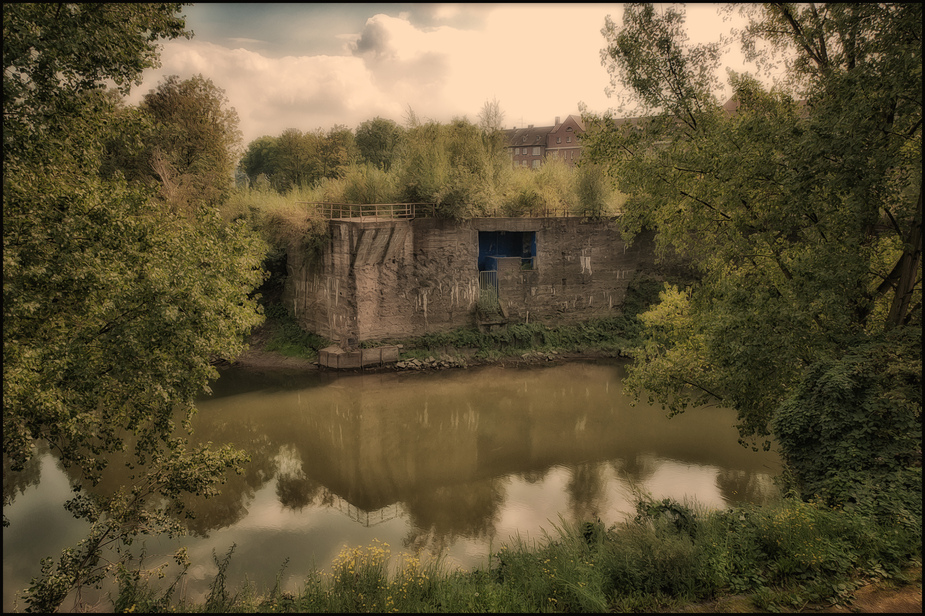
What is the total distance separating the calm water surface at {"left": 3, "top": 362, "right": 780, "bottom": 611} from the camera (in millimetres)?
8352

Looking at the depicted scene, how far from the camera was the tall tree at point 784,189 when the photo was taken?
5934mm

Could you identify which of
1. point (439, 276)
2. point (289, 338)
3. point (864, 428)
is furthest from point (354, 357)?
point (864, 428)

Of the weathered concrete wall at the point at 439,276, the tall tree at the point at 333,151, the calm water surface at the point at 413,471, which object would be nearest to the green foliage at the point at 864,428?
the calm water surface at the point at 413,471

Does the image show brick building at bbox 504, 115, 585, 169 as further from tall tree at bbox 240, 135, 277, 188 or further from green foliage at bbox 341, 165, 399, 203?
green foliage at bbox 341, 165, 399, 203

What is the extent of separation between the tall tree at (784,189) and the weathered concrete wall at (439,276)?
10119mm

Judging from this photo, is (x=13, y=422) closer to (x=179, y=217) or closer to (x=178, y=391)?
(x=178, y=391)

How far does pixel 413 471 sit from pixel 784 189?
332 inches

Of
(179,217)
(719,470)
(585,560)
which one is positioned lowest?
(719,470)

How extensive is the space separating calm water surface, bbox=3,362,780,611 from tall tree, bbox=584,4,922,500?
9.67 ft

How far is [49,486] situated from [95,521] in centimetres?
517

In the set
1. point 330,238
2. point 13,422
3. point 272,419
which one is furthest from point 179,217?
point 330,238

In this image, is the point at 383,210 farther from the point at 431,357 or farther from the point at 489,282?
the point at 431,357

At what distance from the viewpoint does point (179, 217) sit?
22.7 ft

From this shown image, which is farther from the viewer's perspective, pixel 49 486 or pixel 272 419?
pixel 272 419
